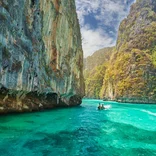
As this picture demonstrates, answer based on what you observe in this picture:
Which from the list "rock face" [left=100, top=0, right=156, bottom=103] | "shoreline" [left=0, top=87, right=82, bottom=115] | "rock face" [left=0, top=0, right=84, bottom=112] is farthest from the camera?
"rock face" [left=100, top=0, right=156, bottom=103]

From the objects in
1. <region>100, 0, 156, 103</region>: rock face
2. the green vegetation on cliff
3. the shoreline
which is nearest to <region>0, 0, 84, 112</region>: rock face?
the shoreline

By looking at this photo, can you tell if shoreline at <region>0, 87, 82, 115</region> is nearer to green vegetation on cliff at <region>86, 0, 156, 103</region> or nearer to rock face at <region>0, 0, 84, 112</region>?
rock face at <region>0, 0, 84, 112</region>

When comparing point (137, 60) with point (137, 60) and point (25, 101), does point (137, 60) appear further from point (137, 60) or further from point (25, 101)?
point (25, 101)

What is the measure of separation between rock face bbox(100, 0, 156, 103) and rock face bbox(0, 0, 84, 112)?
64466 millimetres

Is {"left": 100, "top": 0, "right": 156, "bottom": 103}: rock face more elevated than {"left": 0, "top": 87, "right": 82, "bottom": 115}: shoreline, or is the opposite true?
{"left": 100, "top": 0, "right": 156, "bottom": 103}: rock face

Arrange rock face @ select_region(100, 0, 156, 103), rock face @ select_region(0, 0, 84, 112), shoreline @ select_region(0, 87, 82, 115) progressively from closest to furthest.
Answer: rock face @ select_region(0, 0, 84, 112) < shoreline @ select_region(0, 87, 82, 115) < rock face @ select_region(100, 0, 156, 103)

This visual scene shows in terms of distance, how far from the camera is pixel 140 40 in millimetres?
129250

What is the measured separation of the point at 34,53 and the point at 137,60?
3804 inches

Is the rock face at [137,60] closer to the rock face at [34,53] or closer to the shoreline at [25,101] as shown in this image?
the shoreline at [25,101]

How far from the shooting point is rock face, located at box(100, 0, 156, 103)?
107000 millimetres

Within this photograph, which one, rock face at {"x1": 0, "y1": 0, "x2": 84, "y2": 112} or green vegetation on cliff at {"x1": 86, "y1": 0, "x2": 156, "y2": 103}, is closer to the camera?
rock face at {"x1": 0, "y1": 0, "x2": 84, "y2": 112}

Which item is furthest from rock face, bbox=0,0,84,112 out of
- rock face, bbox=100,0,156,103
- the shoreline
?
rock face, bbox=100,0,156,103

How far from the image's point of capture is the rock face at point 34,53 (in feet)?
75.5

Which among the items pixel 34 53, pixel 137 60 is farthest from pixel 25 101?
pixel 137 60
